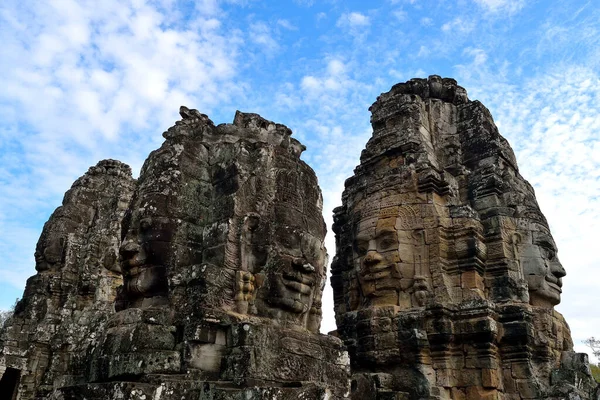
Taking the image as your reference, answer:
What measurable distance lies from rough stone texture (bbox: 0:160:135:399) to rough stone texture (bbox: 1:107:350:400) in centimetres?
559

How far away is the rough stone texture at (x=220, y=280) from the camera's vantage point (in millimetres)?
5625

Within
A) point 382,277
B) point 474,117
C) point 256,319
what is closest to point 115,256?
point 382,277

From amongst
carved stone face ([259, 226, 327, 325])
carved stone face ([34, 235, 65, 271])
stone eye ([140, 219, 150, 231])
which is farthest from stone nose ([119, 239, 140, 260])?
carved stone face ([34, 235, 65, 271])

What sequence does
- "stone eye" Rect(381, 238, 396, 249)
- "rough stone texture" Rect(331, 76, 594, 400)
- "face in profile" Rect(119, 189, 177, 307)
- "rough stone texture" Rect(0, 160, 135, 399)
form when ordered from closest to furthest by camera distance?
"face in profile" Rect(119, 189, 177, 307), "rough stone texture" Rect(331, 76, 594, 400), "stone eye" Rect(381, 238, 396, 249), "rough stone texture" Rect(0, 160, 135, 399)

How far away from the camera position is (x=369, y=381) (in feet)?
32.6

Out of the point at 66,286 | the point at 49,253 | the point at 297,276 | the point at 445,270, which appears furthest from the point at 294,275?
the point at 49,253

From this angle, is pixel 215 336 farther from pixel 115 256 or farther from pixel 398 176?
pixel 115 256

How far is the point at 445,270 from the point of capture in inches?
450

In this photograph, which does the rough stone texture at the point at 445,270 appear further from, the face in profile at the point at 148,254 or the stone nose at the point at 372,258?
the face in profile at the point at 148,254

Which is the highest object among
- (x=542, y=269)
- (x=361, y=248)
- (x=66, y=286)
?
(x=361, y=248)

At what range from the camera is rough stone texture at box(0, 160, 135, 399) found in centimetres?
1248

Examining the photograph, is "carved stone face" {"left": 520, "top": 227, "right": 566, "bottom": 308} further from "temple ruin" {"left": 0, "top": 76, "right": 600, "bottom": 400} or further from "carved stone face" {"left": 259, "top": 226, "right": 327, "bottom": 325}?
"carved stone face" {"left": 259, "top": 226, "right": 327, "bottom": 325}

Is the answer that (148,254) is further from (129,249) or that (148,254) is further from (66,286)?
(66,286)

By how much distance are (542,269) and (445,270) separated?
79.1 inches
